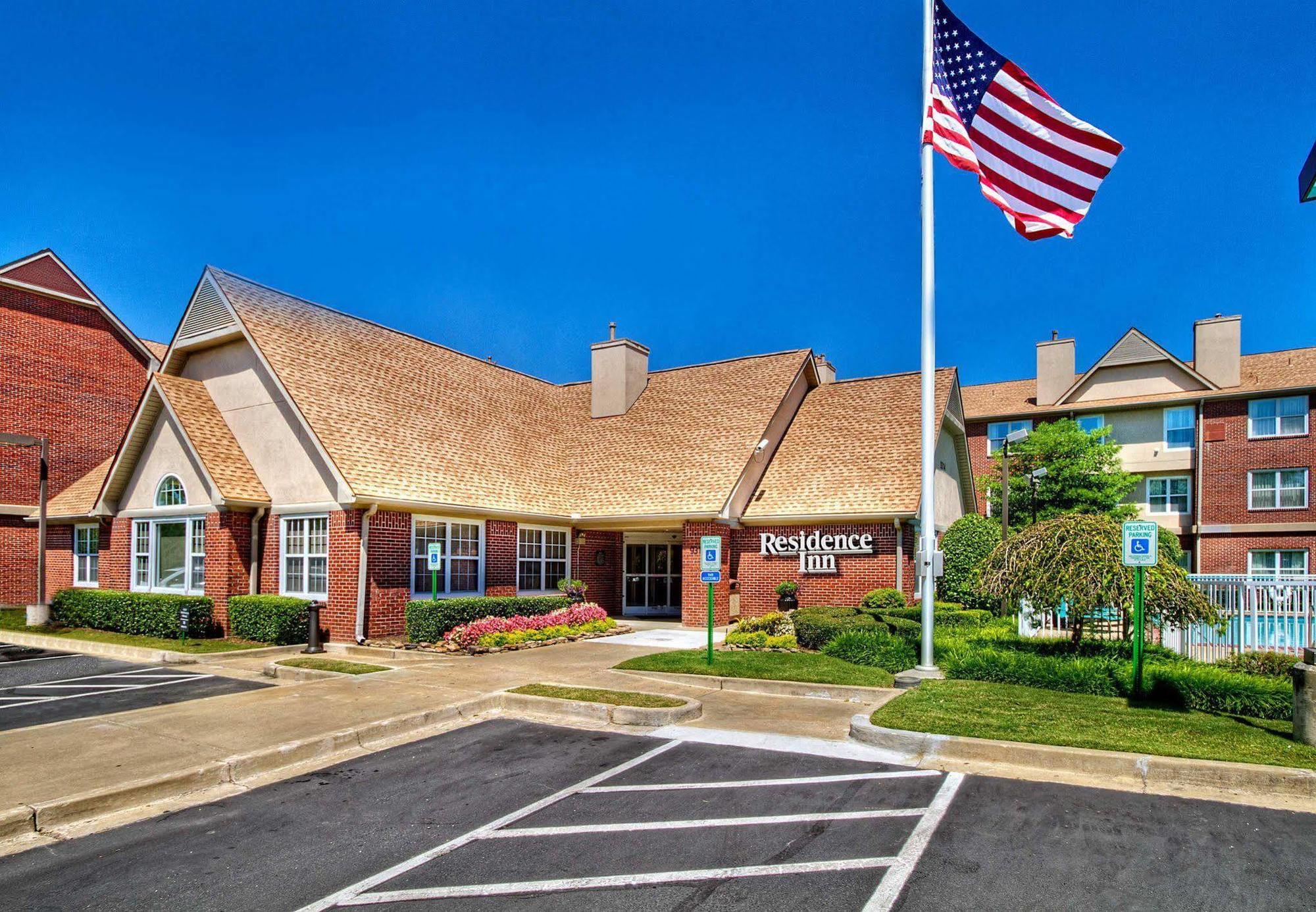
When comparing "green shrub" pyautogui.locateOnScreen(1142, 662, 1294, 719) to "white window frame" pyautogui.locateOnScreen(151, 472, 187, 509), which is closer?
"green shrub" pyautogui.locateOnScreen(1142, 662, 1294, 719)

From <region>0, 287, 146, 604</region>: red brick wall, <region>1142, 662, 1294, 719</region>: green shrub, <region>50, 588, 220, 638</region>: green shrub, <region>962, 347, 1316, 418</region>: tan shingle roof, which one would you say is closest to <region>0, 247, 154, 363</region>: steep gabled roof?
<region>0, 287, 146, 604</region>: red brick wall

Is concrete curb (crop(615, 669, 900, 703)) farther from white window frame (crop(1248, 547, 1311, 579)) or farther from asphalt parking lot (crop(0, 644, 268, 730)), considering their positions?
white window frame (crop(1248, 547, 1311, 579))

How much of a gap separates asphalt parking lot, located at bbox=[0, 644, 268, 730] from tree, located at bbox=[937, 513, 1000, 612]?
16.5 m

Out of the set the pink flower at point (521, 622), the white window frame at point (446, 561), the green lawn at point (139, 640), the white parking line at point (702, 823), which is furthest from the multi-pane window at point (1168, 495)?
the green lawn at point (139, 640)

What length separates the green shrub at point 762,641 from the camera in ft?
55.7

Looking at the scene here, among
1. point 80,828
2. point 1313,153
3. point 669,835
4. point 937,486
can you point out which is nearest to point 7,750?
point 80,828

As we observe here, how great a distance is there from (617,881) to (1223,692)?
→ 29.8ft

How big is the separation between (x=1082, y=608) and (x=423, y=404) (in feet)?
54.0

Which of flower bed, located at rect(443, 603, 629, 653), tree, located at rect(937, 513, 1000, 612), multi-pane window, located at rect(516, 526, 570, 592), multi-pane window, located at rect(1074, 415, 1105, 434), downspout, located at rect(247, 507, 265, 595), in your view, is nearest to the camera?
flower bed, located at rect(443, 603, 629, 653)

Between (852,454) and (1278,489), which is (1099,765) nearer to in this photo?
(852,454)

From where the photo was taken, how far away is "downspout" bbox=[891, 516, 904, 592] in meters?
20.7

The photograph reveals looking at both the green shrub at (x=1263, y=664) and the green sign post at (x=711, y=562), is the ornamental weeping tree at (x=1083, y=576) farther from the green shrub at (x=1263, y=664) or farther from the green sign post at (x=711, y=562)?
the green sign post at (x=711, y=562)

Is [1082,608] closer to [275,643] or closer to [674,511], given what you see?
[674,511]

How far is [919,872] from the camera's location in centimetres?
577
